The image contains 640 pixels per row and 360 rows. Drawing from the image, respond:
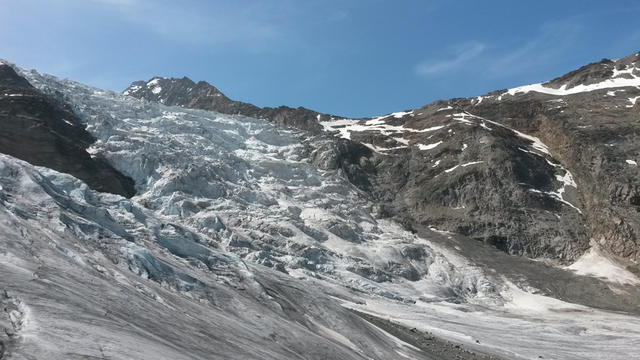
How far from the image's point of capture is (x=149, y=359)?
46.6 feet

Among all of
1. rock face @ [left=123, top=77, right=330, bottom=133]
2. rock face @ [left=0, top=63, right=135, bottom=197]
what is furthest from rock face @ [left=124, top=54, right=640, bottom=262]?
rock face @ [left=0, top=63, right=135, bottom=197]

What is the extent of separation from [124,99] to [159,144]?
29650 mm

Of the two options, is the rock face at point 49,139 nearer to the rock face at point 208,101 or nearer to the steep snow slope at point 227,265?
the steep snow slope at point 227,265

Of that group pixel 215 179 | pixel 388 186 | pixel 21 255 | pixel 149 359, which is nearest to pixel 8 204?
pixel 21 255

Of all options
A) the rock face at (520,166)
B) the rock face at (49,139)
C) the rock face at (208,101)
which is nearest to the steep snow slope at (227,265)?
the rock face at (49,139)

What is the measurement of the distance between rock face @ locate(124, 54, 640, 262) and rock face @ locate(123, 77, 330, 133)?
44.6 ft

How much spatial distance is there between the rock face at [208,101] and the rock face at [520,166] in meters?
13.6

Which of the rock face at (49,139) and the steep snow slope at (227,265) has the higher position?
the rock face at (49,139)

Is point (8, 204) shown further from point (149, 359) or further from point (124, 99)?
point (124, 99)

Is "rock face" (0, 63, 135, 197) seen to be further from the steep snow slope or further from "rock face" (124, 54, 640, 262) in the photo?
"rock face" (124, 54, 640, 262)

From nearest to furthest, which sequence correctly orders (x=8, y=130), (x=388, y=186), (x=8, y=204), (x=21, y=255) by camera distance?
(x=21, y=255) → (x=8, y=204) → (x=8, y=130) → (x=388, y=186)

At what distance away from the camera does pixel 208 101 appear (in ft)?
530

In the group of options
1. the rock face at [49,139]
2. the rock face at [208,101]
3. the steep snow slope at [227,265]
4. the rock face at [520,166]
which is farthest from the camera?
the rock face at [208,101]

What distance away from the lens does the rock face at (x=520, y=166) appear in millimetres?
77438
